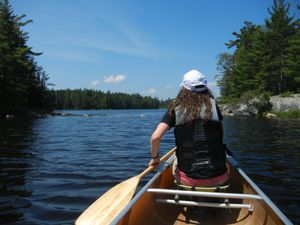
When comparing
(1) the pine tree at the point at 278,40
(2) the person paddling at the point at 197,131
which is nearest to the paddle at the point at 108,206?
(2) the person paddling at the point at 197,131

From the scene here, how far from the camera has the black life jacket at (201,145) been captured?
430 centimetres

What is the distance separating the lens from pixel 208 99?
4352 mm

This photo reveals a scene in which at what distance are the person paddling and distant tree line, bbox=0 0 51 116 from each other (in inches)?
1564

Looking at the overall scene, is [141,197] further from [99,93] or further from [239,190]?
[99,93]

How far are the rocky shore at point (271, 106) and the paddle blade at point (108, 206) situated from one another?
124ft

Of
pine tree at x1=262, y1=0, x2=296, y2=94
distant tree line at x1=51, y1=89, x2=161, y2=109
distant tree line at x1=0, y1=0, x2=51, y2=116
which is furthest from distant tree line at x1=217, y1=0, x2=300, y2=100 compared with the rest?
distant tree line at x1=51, y1=89, x2=161, y2=109

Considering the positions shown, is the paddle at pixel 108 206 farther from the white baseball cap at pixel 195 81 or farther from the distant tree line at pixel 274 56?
the distant tree line at pixel 274 56

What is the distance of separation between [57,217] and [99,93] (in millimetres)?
188700

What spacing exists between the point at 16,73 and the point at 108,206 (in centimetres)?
4998

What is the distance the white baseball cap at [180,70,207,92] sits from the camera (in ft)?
14.3

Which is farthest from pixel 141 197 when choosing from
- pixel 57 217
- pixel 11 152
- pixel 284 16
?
pixel 284 16

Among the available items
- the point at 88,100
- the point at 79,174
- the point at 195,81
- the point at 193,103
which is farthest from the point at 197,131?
the point at 88,100

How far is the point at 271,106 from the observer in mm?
43156

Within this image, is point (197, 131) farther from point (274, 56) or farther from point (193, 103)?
point (274, 56)
